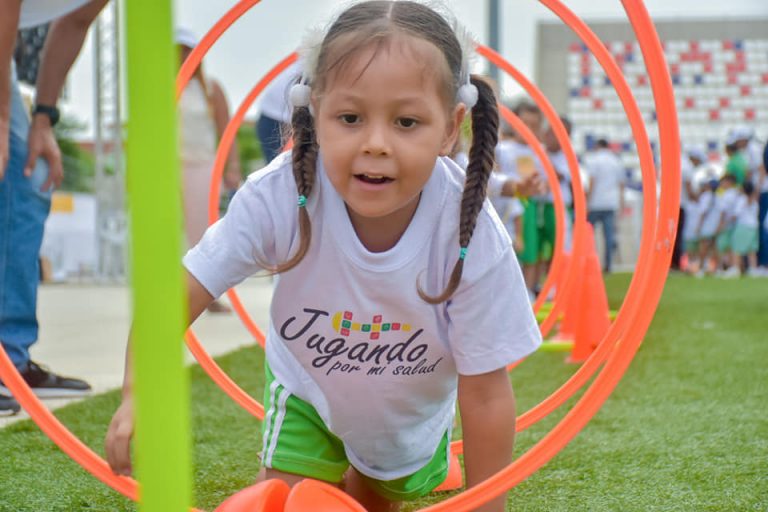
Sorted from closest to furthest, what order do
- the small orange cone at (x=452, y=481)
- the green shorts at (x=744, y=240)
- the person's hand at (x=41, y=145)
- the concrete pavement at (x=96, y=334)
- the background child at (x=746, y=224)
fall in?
the small orange cone at (x=452, y=481), the person's hand at (x=41, y=145), the concrete pavement at (x=96, y=334), the background child at (x=746, y=224), the green shorts at (x=744, y=240)

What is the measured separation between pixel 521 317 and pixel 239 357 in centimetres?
283

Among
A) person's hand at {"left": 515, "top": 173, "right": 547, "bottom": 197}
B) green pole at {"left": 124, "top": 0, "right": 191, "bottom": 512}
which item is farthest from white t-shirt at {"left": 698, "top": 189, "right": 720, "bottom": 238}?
green pole at {"left": 124, "top": 0, "right": 191, "bottom": 512}

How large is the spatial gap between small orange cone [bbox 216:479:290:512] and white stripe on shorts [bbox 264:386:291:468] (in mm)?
350

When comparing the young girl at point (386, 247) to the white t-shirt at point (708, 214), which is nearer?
the young girl at point (386, 247)

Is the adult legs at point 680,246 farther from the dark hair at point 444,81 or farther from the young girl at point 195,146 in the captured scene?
the dark hair at point 444,81

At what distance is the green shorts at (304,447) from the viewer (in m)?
2.19

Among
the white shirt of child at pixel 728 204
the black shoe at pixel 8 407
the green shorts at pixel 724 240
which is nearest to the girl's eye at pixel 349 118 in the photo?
the black shoe at pixel 8 407

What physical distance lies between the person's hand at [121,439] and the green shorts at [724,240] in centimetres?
1382

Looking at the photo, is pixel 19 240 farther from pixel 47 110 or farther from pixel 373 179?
pixel 373 179

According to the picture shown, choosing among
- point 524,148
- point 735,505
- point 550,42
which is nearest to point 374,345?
A: point 735,505

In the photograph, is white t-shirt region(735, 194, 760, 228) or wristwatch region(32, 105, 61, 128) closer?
wristwatch region(32, 105, 61, 128)

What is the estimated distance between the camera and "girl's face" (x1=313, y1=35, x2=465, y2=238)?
5.90 ft

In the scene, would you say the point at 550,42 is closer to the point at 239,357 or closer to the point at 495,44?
the point at 495,44

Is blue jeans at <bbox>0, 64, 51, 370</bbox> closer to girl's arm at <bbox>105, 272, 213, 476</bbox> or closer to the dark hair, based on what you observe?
the dark hair
